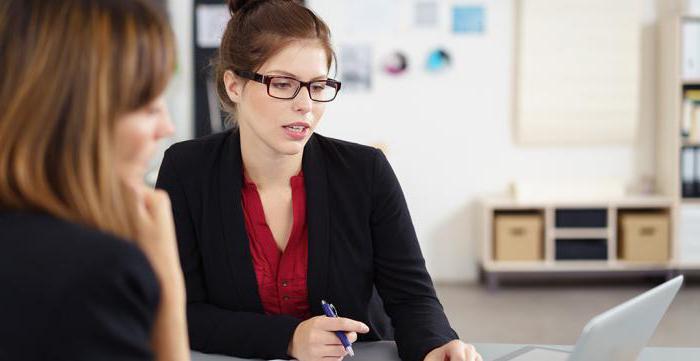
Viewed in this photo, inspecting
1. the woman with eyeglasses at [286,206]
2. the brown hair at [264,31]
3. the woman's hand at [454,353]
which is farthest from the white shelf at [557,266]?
the woman's hand at [454,353]

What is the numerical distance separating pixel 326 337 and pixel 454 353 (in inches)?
8.7

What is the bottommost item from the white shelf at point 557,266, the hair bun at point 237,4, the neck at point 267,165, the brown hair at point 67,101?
the white shelf at point 557,266

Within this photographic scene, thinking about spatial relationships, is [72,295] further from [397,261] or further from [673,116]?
[673,116]

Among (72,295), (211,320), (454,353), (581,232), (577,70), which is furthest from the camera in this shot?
(577,70)

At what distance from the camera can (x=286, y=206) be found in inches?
67.8

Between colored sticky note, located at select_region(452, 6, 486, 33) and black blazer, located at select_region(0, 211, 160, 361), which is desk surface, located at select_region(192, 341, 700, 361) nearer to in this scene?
black blazer, located at select_region(0, 211, 160, 361)

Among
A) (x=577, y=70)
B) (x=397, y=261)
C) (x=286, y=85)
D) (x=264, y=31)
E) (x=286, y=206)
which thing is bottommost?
(x=397, y=261)

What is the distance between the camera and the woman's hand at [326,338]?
4.54ft

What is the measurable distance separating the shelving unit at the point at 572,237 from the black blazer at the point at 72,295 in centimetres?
418

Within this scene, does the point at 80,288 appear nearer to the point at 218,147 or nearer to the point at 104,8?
the point at 104,8

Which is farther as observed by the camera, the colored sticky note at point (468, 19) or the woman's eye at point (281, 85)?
the colored sticky note at point (468, 19)

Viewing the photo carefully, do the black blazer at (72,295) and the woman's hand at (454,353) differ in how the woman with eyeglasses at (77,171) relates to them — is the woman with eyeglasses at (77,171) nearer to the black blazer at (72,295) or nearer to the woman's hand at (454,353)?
the black blazer at (72,295)

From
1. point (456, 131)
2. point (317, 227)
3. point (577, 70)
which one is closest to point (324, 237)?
point (317, 227)

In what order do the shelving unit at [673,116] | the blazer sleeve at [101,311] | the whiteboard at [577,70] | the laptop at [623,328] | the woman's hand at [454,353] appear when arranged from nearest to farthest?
the blazer sleeve at [101,311] → the laptop at [623,328] → the woman's hand at [454,353] → the shelving unit at [673,116] → the whiteboard at [577,70]
